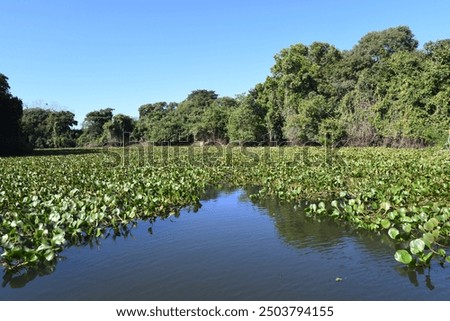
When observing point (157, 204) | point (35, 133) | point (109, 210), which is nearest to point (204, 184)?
point (157, 204)

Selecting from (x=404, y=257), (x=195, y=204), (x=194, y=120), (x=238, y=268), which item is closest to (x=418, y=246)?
(x=404, y=257)

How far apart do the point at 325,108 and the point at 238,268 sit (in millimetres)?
26576

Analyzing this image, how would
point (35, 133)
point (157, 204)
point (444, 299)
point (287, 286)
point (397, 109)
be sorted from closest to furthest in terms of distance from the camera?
point (444, 299), point (287, 286), point (157, 204), point (397, 109), point (35, 133)

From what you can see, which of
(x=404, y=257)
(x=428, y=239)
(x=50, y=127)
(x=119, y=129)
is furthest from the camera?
(x=50, y=127)

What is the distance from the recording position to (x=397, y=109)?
938 inches

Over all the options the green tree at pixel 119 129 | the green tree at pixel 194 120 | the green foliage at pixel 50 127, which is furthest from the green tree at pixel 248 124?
the green foliage at pixel 50 127

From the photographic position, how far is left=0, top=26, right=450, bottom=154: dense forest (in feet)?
72.9

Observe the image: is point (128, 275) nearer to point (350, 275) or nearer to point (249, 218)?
point (350, 275)

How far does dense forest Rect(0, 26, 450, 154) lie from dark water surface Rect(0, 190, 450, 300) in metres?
16.4

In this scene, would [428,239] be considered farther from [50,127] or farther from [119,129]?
[50,127]

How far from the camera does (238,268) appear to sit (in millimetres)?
4836

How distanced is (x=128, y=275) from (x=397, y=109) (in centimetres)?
2281

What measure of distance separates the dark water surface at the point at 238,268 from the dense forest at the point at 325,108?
16.4 metres

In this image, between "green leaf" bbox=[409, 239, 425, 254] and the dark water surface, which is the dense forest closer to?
the dark water surface
